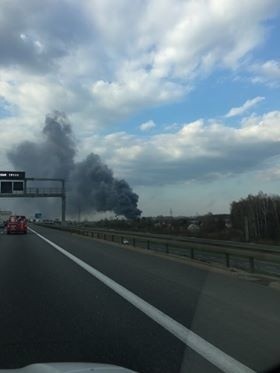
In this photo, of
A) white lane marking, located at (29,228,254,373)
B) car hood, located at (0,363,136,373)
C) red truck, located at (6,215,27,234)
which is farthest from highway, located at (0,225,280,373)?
red truck, located at (6,215,27,234)

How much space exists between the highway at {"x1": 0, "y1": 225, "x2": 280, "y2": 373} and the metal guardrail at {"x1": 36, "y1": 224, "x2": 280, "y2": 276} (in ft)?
2.74

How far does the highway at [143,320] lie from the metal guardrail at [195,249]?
2.74 ft

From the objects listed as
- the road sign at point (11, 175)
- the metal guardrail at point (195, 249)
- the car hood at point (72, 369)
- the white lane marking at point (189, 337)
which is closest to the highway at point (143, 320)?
the white lane marking at point (189, 337)

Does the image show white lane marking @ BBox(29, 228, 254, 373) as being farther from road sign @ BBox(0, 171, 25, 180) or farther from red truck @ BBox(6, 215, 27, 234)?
road sign @ BBox(0, 171, 25, 180)

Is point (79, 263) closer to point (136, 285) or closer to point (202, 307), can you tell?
point (136, 285)

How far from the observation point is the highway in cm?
718

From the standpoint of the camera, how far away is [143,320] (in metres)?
9.75

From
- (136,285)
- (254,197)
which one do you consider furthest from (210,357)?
(254,197)

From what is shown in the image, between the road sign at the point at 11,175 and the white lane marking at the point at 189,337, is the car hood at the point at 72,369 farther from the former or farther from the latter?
the road sign at the point at 11,175

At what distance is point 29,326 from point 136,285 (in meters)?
5.38

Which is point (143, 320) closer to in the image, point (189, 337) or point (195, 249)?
point (189, 337)

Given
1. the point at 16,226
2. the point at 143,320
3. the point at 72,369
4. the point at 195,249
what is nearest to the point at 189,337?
the point at 143,320

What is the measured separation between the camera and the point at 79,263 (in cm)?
2120

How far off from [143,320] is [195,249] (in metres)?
11.8
